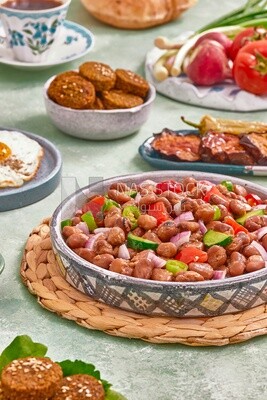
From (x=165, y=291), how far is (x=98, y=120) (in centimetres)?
95

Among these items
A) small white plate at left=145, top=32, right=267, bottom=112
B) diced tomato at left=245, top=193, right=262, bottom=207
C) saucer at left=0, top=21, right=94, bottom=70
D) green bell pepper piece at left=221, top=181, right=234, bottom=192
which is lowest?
saucer at left=0, top=21, right=94, bottom=70

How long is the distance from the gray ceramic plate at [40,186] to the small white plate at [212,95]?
1.94ft

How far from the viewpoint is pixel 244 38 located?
306cm

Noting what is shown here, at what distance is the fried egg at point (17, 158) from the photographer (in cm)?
241

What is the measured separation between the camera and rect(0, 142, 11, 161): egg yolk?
8.04 ft

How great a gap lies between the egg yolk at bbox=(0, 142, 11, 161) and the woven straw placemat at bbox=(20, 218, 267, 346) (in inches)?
21.9

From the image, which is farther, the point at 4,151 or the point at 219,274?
the point at 4,151

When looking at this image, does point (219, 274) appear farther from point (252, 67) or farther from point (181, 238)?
point (252, 67)

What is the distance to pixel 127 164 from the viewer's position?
2631mm

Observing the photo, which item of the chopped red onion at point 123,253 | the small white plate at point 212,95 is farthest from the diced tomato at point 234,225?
the small white plate at point 212,95

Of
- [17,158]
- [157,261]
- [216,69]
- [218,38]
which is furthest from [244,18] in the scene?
[157,261]

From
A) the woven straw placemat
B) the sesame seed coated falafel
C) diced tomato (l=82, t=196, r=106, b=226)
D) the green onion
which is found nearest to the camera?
the sesame seed coated falafel

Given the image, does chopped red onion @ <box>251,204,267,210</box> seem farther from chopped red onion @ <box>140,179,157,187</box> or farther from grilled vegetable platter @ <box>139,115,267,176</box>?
grilled vegetable platter @ <box>139,115,267,176</box>

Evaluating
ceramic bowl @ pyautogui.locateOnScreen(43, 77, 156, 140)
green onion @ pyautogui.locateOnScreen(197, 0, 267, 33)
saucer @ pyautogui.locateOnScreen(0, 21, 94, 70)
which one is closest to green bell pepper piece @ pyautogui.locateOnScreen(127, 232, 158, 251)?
ceramic bowl @ pyautogui.locateOnScreen(43, 77, 156, 140)
